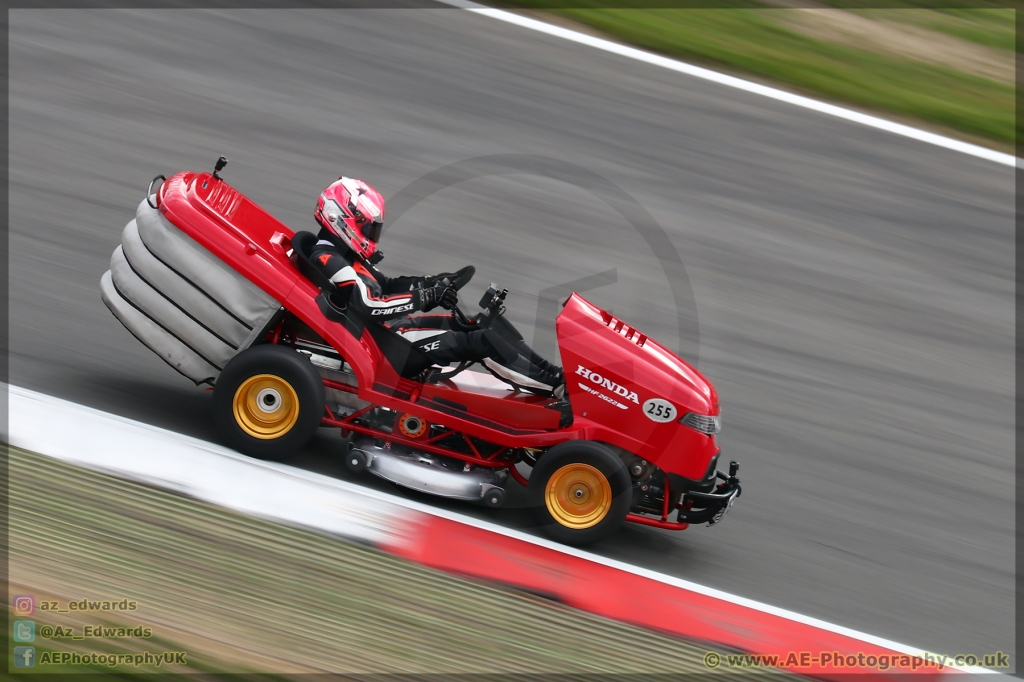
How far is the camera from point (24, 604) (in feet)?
14.5

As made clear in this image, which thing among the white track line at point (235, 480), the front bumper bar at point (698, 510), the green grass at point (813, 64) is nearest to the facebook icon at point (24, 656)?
the white track line at point (235, 480)

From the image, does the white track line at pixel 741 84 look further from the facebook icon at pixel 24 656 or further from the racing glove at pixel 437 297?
the facebook icon at pixel 24 656

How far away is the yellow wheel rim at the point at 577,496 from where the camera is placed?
5.85 metres

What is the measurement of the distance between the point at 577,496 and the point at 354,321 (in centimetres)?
158

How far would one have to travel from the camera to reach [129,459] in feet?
18.5

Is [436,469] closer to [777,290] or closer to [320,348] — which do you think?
[320,348]

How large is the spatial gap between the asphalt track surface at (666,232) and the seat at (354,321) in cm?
70

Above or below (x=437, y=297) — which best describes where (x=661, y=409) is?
below

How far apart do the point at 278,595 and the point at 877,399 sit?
4.95 m

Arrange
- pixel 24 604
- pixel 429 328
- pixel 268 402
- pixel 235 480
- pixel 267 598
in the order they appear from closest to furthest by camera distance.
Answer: pixel 24 604, pixel 267 598, pixel 235 480, pixel 268 402, pixel 429 328

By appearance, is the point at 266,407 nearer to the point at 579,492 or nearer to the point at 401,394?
the point at 401,394

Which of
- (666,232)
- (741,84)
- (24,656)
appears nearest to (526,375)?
(24,656)

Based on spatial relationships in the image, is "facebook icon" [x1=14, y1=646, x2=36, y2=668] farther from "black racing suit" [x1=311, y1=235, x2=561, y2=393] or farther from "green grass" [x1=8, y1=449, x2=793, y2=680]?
"black racing suit" [x1=311, y1=235, x2=561, y2=393]

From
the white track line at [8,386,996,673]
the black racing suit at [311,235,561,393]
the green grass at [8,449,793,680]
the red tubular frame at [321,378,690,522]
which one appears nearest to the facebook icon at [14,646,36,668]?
the green grass at [8,449,793,680]
